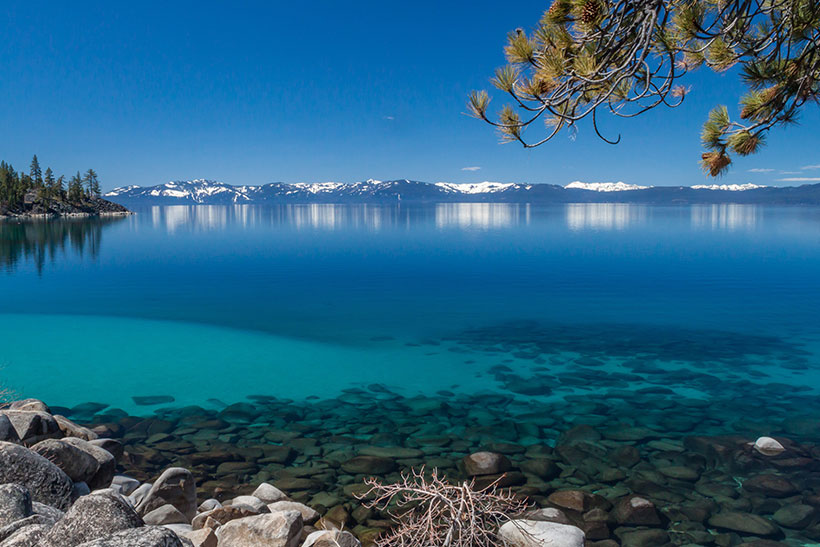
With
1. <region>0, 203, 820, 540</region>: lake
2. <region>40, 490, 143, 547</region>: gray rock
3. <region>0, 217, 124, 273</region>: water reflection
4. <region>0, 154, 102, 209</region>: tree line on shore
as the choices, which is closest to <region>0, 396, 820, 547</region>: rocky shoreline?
<region>40, 490, 143, 547</region>: gray rock

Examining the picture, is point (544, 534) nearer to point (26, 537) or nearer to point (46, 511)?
point (26, 537)

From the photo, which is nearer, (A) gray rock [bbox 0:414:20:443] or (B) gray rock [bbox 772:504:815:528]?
(A) gray rock [bbox 0:414:20:443]

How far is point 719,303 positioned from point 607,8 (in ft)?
81.7

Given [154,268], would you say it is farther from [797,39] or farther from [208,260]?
[797,39]

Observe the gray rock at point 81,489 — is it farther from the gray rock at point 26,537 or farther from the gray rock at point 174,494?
the gray rock at point 26,537

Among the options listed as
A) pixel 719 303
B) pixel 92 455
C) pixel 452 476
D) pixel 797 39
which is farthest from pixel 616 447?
pixel 719 303

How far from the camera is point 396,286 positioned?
34250 millimetres

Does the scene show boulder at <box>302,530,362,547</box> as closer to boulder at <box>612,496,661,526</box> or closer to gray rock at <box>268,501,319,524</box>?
gray rock at <box>268,501,319,524</box>

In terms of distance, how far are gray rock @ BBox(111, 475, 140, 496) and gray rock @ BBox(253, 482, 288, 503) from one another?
191 cm

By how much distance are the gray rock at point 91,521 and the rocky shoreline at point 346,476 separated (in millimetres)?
10

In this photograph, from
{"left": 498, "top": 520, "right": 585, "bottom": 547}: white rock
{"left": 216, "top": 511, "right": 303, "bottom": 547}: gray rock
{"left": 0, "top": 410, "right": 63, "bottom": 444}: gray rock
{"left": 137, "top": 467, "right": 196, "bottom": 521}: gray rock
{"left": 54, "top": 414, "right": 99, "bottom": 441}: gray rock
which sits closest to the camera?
{"left": 216, "top": 511, "right": 303, "bottom": 547}: gray rock

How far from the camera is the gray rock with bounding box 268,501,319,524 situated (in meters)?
7.77

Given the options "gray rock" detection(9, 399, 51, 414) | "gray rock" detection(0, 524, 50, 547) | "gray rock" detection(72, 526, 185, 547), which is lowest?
"gray rock" detection(9, 399, 51, 414)

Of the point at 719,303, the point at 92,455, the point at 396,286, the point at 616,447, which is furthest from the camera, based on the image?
the point at 396,286
